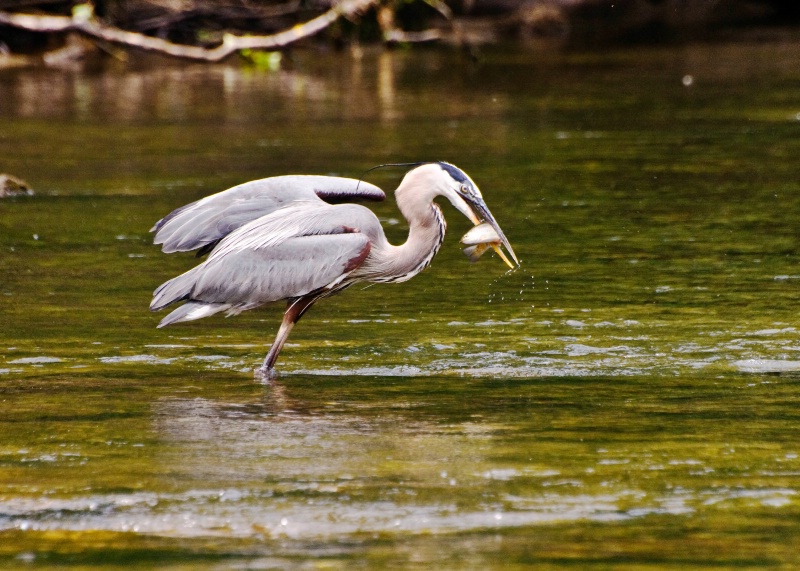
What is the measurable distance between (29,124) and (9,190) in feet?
18.0

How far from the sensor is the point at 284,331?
7.39 meters

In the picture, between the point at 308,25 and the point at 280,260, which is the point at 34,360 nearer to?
the point at 280,260

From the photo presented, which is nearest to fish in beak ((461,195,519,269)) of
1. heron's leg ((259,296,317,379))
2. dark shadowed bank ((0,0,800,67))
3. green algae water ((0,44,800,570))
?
green algae water ((0,44,800,570))

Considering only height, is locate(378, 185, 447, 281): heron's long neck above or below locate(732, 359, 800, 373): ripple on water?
above

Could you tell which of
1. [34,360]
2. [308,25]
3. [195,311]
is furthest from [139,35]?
[195,311]

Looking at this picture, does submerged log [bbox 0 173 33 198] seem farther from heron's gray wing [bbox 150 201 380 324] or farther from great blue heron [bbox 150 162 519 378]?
heron's gray wing [bbox 150 201 380 324]

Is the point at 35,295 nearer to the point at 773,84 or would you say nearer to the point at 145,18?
the point at 773,84

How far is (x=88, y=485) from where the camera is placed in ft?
18.1

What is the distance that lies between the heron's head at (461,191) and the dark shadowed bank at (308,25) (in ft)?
49.0

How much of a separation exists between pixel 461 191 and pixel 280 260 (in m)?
0.90

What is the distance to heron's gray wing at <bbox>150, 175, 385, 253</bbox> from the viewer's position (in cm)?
765

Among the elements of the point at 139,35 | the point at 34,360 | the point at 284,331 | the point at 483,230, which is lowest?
the point at 34,360

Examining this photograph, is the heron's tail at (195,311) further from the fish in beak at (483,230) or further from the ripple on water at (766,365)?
the ripple on water at (766,365)

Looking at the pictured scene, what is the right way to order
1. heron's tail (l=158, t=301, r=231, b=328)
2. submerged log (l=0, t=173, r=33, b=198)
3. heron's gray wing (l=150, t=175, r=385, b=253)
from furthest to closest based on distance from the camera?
submerged log (l=0, t=173, r=33, b=198) < heron's gray wing (l=150, t=175, r=385, b=253) < heron's tail (l=158, t=301, r=231, b=328)
